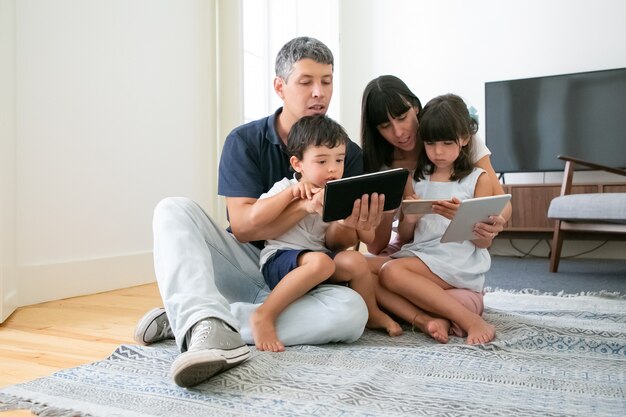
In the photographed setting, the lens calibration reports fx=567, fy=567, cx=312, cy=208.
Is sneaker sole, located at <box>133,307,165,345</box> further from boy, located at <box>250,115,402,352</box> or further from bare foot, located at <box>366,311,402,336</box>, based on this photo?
bare foot, located at <box>366,311,402,336</box>

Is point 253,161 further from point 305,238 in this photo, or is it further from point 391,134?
point 391,134

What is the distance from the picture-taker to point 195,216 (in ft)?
4.09

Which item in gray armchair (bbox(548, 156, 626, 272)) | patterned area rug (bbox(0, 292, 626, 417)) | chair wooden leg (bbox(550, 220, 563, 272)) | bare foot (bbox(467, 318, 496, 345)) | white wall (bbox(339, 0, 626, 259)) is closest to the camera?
patterned area rug (bbox(0, 292, 626, 417))

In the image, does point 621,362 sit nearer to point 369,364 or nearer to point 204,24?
point 369,364

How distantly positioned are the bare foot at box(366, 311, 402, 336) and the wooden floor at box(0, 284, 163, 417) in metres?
0.61

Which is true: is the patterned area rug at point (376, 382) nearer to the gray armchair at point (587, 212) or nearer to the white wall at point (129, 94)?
the white wall at point (129, 94)

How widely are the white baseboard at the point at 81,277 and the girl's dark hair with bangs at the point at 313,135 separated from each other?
125 cm

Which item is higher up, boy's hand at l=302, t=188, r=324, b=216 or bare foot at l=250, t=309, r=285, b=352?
boy's hand at l=302, t=188, r=324, b=216

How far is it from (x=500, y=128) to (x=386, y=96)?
8.77ft

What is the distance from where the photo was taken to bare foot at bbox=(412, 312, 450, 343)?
1308 millimetres

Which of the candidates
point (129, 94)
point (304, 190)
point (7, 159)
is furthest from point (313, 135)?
point (129, 94)

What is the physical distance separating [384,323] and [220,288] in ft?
1.37

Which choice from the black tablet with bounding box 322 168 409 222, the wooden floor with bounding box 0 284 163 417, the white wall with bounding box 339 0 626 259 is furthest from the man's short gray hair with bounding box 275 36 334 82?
the white wall with bounding box 339 0 626 259

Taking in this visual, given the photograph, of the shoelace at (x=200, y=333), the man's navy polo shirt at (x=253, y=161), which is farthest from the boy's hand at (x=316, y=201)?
the shoelace at (x=200, y=333)
